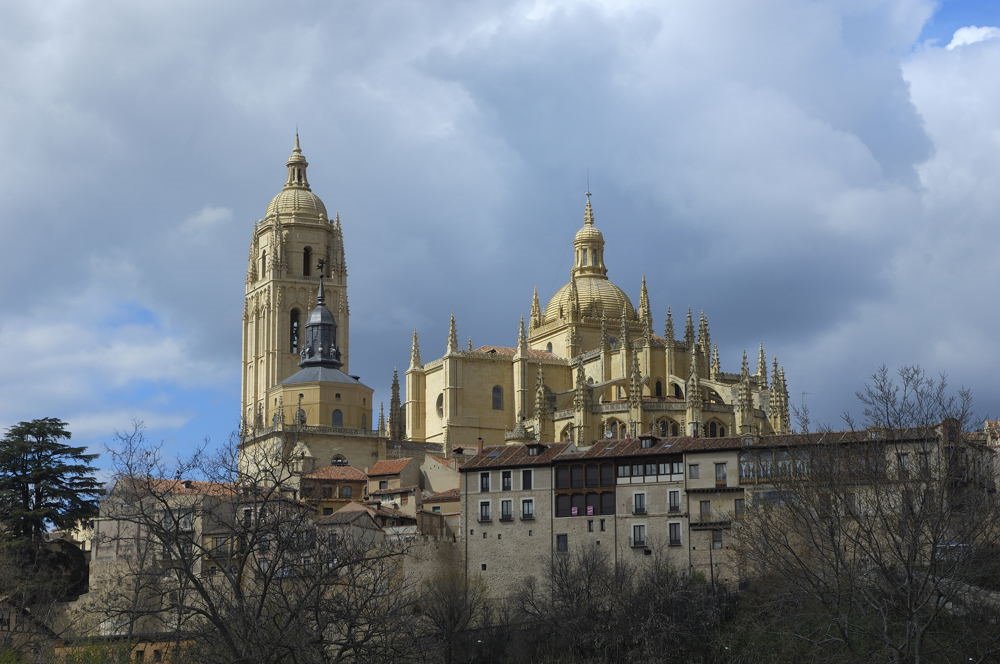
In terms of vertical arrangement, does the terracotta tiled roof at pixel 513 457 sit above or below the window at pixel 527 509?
above

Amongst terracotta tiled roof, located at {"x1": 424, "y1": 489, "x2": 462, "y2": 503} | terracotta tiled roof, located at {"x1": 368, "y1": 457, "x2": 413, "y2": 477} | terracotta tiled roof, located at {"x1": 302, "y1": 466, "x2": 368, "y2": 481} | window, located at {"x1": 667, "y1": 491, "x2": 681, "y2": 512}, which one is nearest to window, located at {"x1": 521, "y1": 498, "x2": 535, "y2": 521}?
window, located at {"x1": 667, "y1": 491, "x2": 681, "y2": 512}

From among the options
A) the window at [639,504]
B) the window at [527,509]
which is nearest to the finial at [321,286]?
the window at [527,509]

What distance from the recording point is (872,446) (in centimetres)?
6297

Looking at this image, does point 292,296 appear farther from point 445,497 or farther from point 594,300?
point 445,497

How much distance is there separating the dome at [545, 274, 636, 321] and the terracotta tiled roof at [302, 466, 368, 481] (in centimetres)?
2754

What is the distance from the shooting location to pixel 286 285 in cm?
13562

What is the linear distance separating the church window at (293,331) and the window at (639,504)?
199 ft

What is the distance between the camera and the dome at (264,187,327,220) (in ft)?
457

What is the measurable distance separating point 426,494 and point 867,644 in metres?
36.0

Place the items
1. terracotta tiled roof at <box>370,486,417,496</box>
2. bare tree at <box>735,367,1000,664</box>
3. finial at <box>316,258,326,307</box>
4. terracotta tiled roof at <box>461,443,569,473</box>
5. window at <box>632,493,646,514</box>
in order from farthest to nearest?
finial at <box>316,258,326,307</box>, terracotta tiled roof at <box>370,486,417,496</box>, terracotta tiled roof at <box>461,443,569,473</box>, window at <box>632,493,646,514</box>, bare tree at <box>735,367,1000,664</box>

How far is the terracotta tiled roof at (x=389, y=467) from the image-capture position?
93.4m

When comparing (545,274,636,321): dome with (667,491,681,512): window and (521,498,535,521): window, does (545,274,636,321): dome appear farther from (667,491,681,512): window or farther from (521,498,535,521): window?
(667,491,681,512): window

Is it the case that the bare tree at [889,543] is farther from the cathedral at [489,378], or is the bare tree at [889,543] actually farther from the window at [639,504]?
the cathedral at [489,378]

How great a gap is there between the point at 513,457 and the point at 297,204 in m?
61.7
